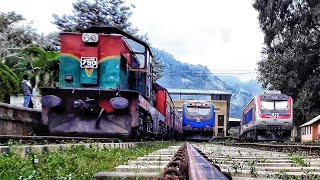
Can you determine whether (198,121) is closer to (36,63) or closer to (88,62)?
(36,63)

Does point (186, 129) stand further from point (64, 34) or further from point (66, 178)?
point (66, 178)

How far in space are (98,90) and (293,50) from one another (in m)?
20.4

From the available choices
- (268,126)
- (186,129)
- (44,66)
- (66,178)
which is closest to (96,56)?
(66,178)

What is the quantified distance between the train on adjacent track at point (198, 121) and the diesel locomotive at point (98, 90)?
1546 cm

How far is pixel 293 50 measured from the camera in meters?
27.4

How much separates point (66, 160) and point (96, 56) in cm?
629

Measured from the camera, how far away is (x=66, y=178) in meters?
2.76

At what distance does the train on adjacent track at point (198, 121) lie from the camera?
2650 cm

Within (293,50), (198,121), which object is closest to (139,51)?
(198,121)

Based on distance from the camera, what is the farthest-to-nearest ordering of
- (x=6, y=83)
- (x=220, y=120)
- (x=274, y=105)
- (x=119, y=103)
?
(x=220, y=120) → (x=274, y=105) → (x=6, y=83) → (x=119, y=103)

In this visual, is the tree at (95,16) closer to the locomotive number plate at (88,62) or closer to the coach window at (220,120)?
the locomotive number plate at (88,62)

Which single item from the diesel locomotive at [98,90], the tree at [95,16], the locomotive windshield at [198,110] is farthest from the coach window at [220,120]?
the diesel locomotive at [98,90]

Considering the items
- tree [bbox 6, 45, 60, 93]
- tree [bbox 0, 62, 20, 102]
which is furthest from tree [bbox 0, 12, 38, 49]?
tree [bbox 0, 62, 20, 102]

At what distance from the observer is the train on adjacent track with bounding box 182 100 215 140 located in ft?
86.9
